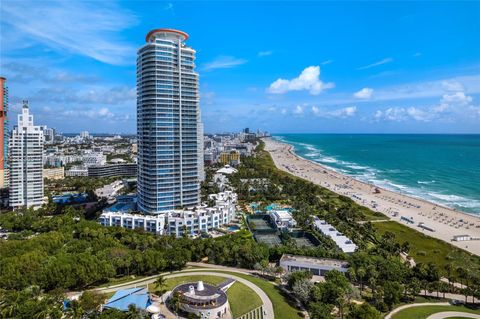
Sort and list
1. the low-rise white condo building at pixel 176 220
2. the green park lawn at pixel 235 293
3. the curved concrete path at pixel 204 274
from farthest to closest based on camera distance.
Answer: the low-rise white condo building at pixel 176 220
the curved concrete path at pixel 204 274
the green park lawn at pixel 235 293

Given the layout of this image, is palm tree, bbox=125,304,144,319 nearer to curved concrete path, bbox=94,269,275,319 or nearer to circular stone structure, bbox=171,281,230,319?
circular stone structure, bbox=171,281,230,319

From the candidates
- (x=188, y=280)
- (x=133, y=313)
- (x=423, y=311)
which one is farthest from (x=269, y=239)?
(x=133, y=313)

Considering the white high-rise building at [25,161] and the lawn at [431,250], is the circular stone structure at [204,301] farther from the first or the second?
the white high-rise building at [25,161]

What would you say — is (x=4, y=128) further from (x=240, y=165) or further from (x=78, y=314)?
(x=240, y=165)

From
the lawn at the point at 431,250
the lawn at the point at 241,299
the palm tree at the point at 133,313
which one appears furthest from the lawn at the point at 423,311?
the palm tree at the point at 133,313

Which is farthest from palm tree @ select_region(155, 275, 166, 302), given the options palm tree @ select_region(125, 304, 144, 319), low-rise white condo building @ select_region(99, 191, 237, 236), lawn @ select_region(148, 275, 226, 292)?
low-rise white condo building @ select_region(99, 191, 237, 236)

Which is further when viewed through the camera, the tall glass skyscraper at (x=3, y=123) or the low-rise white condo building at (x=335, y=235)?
the tall glass skyscraper at (x=3, y=123)
